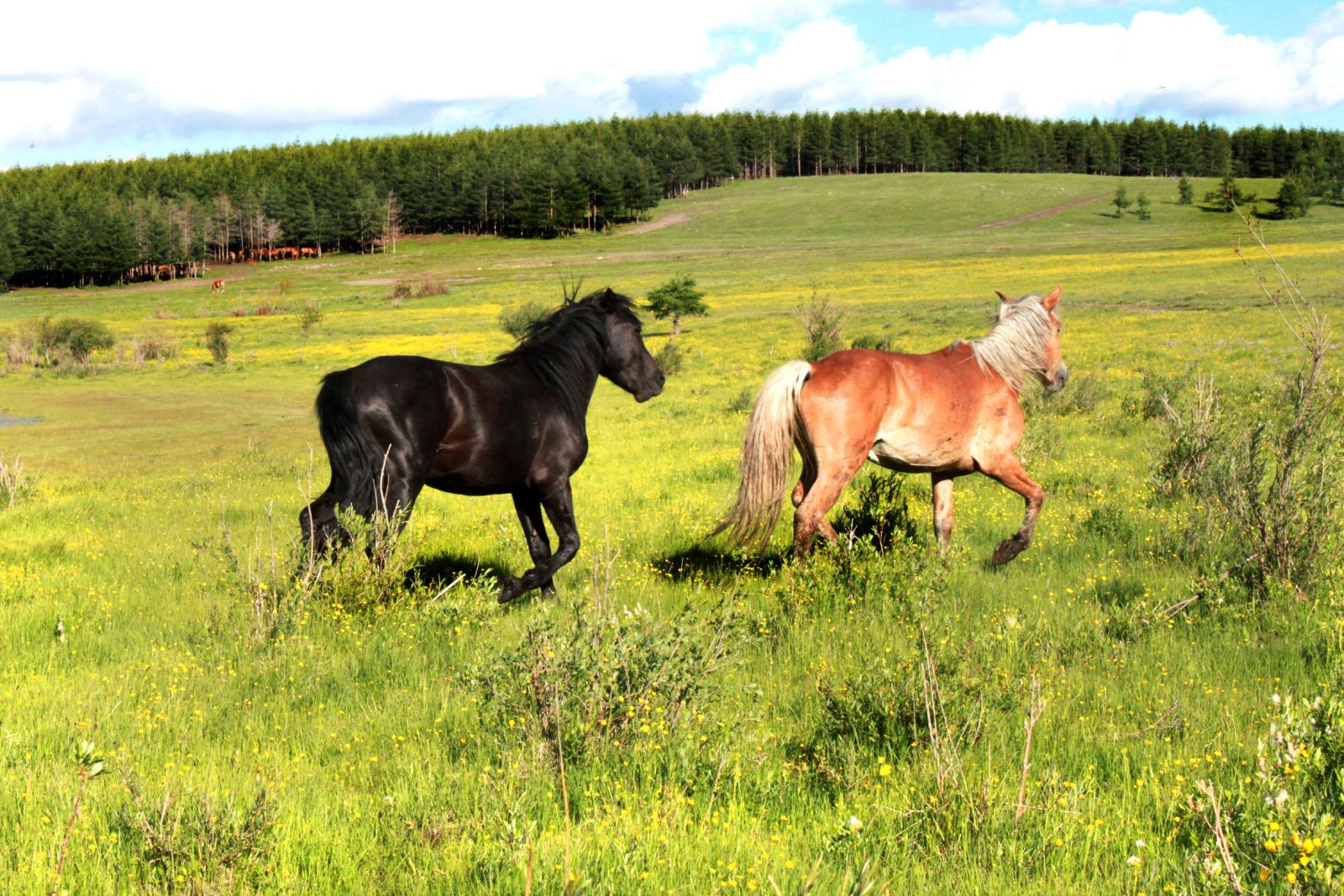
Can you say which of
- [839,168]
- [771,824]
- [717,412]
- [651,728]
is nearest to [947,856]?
[771,824]

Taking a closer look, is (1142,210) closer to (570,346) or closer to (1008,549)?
(1008,549)

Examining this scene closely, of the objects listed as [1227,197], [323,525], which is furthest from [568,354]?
[1227,197]

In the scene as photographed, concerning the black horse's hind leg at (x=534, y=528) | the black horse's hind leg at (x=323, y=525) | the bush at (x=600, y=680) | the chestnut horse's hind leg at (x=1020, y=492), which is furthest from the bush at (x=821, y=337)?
the bush at (x=600, y=680)

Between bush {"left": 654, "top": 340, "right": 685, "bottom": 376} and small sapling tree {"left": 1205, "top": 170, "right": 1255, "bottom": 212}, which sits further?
bush {"left": 654, "top": 340, "right": 685, "bottom": 376}

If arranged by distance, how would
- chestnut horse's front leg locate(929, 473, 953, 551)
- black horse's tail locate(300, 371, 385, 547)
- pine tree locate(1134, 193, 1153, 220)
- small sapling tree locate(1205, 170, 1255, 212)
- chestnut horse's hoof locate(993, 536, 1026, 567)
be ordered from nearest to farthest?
small sapling tree locate(1205, 170, 1255, 212), black horse's tail locate(300, 371, 385, 547), chestnut horse's hoof locate(993, 536, 1026, 567), chestnut horse's front leg locate(929, 473, 953, 551), pine tree locate(1134, 193, 1153, 220)

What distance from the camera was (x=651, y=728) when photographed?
4465 mm

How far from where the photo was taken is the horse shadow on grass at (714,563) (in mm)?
8383

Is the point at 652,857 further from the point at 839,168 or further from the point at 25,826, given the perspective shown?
the point at 839,168

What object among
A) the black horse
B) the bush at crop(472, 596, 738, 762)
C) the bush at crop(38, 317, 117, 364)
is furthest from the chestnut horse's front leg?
the bush at crop(38, 317, 117, 364)

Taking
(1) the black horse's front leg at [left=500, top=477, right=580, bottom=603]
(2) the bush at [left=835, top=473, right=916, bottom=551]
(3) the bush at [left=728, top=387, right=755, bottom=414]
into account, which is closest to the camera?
(1) the black horse's front leg at [left=500, top=477, right=580, bottom=603]

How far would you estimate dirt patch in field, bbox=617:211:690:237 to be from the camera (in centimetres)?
13075

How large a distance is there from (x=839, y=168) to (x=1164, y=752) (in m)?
193

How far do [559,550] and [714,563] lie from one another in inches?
59.8

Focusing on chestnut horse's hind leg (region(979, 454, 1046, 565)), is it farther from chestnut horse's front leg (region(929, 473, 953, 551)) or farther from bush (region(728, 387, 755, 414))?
bush (region(728, 387, 755, 414))
